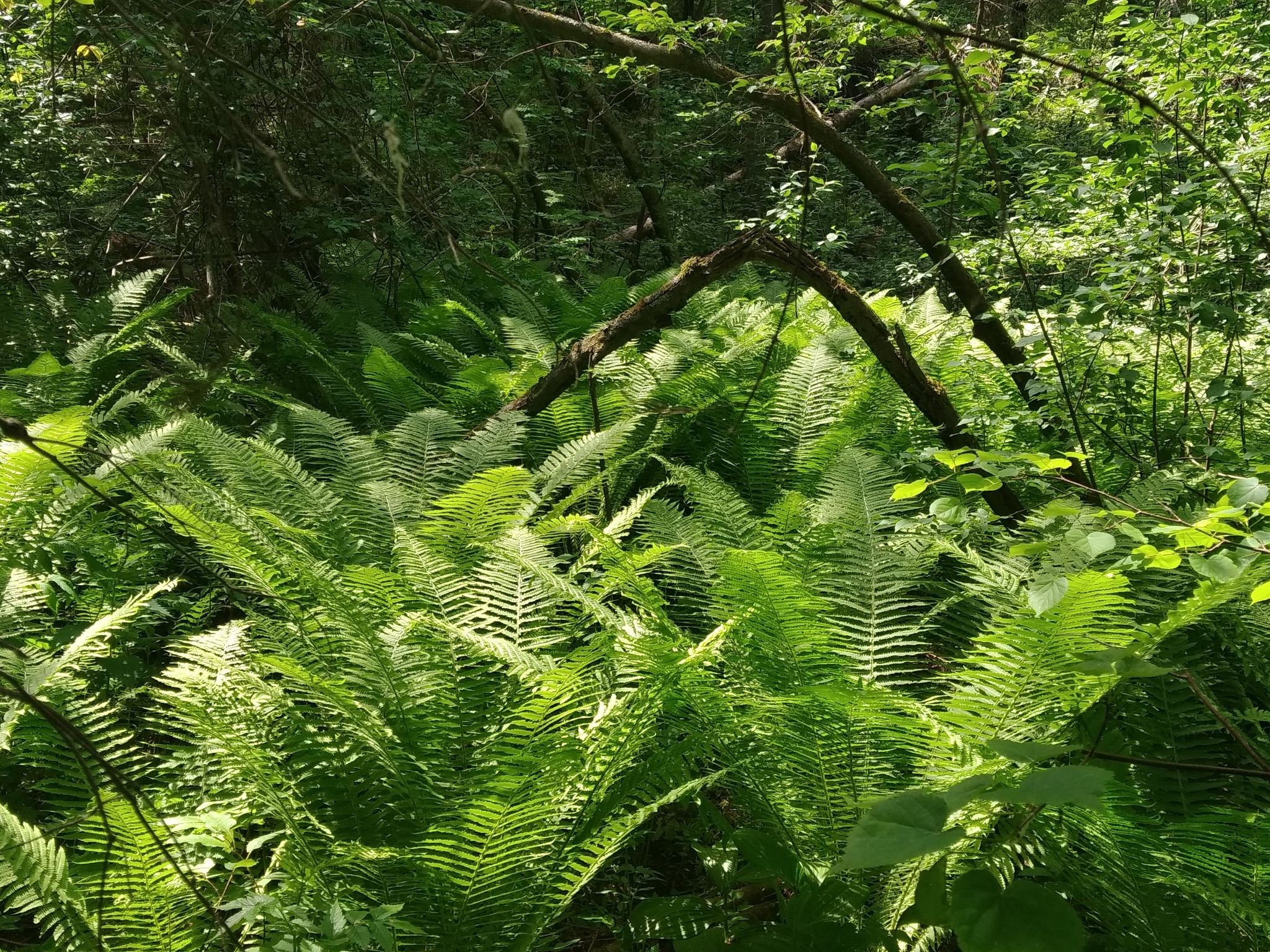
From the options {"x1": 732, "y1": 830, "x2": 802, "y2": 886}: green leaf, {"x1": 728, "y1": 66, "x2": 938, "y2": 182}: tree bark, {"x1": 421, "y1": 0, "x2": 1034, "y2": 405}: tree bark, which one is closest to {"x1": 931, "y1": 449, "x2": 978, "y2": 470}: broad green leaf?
{"x1": 732, "y1": 830, "x2": 802, "y2": 886}: green leaf

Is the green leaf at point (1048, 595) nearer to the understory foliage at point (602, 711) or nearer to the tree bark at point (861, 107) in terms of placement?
the understory foliage at point (602, 711)

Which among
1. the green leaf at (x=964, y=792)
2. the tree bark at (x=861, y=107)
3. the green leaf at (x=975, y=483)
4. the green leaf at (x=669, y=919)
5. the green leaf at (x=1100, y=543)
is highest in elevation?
the tree bark at (x=861, y=107)

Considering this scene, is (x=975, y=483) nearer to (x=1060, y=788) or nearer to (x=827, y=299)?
(x=1060, y=788)

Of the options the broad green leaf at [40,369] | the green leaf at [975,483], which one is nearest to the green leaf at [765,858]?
the green leaf at [975,483]

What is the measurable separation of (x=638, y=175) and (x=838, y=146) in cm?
363

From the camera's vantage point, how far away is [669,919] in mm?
1621

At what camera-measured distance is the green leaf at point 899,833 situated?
701mm

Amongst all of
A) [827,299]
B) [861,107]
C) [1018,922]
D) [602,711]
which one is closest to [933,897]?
[1018,922]

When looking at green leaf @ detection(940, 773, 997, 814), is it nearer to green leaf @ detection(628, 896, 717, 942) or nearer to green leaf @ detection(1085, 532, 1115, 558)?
green leaf @ detection(1085, 532, 1115, 558)

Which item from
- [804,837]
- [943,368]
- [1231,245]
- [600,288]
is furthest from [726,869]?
[600,288]

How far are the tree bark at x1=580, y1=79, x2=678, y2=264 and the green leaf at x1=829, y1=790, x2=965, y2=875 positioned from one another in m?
5.47

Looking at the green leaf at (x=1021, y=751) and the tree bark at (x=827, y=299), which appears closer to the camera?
the green leaf at (x=1021, y=751)

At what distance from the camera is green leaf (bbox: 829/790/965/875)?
70cm

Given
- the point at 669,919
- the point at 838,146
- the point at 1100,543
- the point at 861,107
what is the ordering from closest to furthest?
the point at 1100,543 → the point at 669,919 → the point at 838,146 → the point at 861,107
